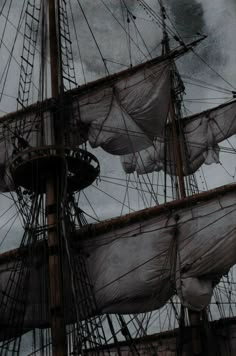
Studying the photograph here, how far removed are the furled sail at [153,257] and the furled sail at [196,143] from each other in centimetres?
814

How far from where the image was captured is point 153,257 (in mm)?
Result: 17156

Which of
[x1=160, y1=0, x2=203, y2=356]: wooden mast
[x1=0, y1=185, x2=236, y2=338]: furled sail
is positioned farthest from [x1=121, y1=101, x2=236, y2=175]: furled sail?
[x1=0, y1=185, x2=236, y2=338]: furled sail

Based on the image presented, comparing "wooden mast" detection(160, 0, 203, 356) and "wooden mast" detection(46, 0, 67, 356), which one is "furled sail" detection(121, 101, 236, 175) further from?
"wooden mast" detection(46, 0, 67, 356)

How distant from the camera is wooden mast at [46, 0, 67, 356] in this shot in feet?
50.1

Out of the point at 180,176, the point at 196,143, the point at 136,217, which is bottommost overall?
the point at 136,217

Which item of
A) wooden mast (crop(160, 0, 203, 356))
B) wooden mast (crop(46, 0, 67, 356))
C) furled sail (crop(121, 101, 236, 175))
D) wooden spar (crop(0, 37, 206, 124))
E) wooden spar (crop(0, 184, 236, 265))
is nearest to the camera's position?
wooden mast (crop(46, 0, 67, 356))

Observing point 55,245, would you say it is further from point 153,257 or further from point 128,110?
point 128,110

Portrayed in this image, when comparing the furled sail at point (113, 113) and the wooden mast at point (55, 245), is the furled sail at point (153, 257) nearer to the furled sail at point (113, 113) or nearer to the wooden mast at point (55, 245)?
the wooden mast at point (55, 245)

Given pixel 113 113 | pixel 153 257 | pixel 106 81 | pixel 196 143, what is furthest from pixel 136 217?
pixel 196 143

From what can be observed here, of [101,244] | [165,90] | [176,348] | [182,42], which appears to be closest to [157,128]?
[165,90]

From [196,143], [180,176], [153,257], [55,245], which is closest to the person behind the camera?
[55,245]

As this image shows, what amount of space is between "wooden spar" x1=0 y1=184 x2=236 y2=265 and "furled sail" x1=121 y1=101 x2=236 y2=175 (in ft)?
26.2

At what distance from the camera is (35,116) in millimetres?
19172

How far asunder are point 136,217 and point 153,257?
1.25m
